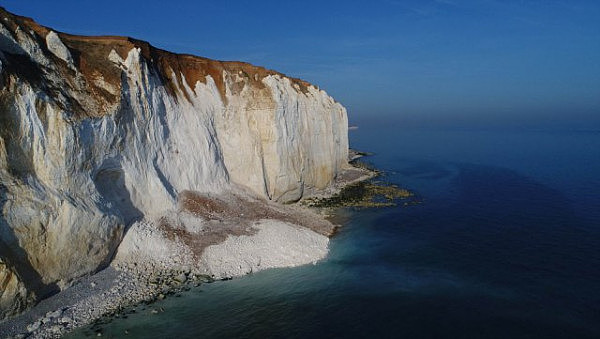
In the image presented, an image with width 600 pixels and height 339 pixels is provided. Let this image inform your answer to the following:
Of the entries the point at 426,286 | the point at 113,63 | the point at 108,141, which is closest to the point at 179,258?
the point at 108,141

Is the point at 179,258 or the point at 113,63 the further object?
the point at 113,63

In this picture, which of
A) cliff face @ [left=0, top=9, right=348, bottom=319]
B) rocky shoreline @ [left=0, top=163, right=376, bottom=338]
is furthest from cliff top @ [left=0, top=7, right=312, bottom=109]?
rocky shoreline @ [left=0, top=163, right=376, bottom=338]

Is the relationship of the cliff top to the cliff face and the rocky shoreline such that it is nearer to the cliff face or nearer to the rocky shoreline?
the cliff face

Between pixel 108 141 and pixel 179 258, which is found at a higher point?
pixel 108 141

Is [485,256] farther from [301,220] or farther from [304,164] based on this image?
[304,164]

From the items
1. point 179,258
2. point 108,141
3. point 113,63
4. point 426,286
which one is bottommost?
point 426,286

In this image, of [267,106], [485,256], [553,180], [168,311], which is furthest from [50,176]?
[553,180]

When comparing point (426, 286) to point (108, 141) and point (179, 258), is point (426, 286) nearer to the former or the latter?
point (179, 258)
